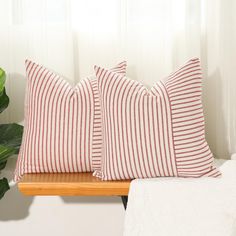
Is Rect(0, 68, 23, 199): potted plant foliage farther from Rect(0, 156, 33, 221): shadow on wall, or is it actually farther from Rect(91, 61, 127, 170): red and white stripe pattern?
Rect(91, 61, 127, 170): red and white stripe pattern

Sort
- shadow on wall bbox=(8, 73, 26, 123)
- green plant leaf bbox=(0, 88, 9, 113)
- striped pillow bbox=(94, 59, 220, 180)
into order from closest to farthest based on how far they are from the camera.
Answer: striped pillow bbox=(94, 59, 220, 180) < green plant leaf bbox=(0, 88, 9, 113) < shadow on wall bbox=(8, 73, 26, 123)

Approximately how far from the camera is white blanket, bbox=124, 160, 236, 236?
1.09 m

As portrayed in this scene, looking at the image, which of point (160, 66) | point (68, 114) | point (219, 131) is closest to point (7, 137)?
point (68, 114)

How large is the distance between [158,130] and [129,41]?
1.45 ft

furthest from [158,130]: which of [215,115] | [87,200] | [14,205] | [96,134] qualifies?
[14,205]

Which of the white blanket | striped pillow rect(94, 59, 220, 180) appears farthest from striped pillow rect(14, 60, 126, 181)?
the white blanket

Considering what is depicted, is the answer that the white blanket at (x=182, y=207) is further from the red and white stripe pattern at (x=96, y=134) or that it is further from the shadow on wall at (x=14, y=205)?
the shadow on wall at (x=14, y=205)

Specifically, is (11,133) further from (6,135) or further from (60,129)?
(60,129)

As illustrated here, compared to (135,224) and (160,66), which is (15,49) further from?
(135,224)

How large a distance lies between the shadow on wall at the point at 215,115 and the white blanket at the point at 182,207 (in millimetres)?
308

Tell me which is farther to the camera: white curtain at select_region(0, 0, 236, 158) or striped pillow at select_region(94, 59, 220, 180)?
white curtain at select_region(0, 0, 236, 158)

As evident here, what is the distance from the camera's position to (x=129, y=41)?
1671 mm

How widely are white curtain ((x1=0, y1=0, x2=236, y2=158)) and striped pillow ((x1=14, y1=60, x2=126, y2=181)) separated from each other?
0.19 m

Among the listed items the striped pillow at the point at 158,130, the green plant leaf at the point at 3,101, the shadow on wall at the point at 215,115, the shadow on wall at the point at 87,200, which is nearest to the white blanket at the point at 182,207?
the striped pillow at the point at 158,130
